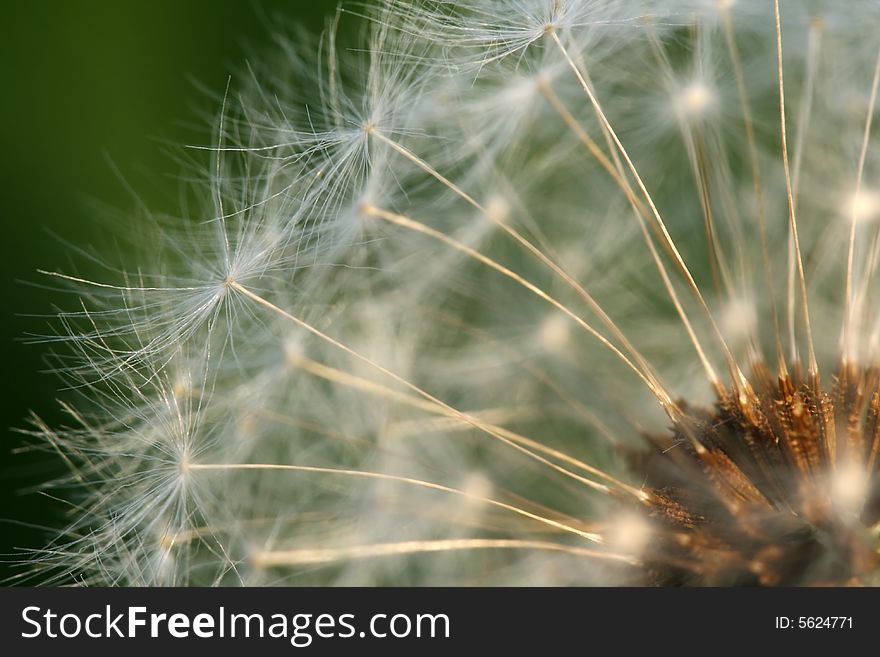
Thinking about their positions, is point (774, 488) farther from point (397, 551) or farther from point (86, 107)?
point (86, 107)

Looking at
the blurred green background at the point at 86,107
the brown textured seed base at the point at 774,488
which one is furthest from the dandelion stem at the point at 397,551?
the blurred green background at the point at 86,107

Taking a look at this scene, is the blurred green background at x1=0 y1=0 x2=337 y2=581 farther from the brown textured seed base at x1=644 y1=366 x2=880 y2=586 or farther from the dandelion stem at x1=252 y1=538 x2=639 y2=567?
the brown textured seed base at x1=644 y1=366 x2=880 y2=586

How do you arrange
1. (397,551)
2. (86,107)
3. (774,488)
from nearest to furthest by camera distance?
(774,488) → (397,551) → (86,107)

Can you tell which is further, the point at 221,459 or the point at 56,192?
the point at 56,192

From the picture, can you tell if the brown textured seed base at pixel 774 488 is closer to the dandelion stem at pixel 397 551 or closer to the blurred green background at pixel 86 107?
the dandelion stem at pixel 397 551

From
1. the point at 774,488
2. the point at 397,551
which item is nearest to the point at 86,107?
the point at 397,551

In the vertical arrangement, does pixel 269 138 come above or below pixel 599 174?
below
